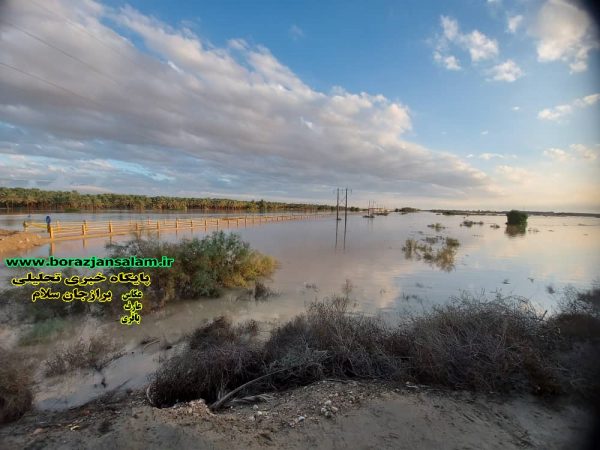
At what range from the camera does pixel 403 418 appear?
134 inches

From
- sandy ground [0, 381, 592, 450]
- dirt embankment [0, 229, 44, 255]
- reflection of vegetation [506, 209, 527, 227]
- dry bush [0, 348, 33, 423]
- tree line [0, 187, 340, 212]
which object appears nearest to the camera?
sandy ground [0, 381, 592, 450]

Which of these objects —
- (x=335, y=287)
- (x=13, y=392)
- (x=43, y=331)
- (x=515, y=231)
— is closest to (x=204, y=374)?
(x=13, y=392)

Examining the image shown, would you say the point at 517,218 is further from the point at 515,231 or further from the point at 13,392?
the point at 13,392

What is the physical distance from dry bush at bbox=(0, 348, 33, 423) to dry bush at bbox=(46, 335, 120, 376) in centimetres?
68

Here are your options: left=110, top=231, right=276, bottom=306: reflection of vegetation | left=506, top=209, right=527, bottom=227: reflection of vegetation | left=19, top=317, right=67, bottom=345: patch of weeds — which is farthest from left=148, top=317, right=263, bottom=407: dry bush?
left=506, top=209, right=527, bottom=227: reflection of vegetation

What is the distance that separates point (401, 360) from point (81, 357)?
18.2ft

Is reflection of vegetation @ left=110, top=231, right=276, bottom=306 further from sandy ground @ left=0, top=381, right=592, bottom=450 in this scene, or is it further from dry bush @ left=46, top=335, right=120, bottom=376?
sandy ground @ left=0, top=381, right=592, bottom=450

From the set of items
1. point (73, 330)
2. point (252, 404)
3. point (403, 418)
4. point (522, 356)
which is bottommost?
point (73, 330)

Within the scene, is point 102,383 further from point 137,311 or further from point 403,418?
point 403,418

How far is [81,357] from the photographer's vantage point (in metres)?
5.31

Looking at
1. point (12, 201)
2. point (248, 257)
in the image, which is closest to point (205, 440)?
point (248, 257)

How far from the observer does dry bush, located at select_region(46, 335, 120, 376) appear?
508 cm

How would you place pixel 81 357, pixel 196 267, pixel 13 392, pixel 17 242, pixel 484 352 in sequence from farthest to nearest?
pixel 17 242 → pixel 196 267 → pixel 81 357 → pixel 484 352 → pixel 13 392

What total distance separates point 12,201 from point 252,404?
3317 inches
